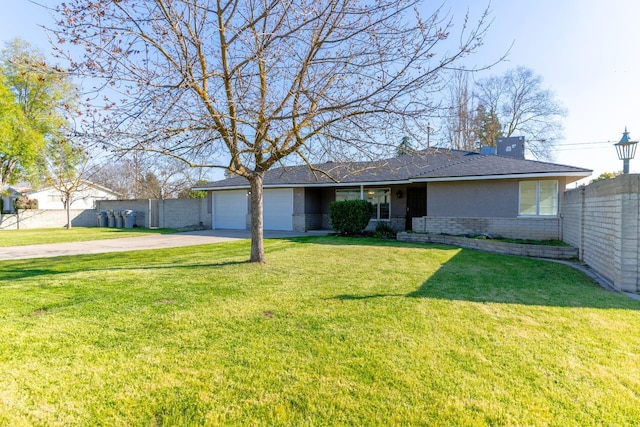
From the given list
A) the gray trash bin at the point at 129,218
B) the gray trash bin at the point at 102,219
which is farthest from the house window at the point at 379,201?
the gray trash bin at the point at 102,219

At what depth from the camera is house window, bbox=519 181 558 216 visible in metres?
11.9

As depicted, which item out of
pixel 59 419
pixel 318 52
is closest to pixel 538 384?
pixel 59 419

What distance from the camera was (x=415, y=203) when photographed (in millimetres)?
16438

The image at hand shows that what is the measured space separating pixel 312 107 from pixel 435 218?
9.25 meters

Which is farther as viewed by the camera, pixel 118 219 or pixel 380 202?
pixel 118 219

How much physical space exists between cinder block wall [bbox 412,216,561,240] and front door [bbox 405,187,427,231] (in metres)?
2.34

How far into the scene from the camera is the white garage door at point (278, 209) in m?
18.3

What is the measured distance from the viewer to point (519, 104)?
26.6 meters

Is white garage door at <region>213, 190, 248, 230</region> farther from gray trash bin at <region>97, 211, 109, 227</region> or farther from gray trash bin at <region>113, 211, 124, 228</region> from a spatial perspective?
gray trash bin at <region>97, 211, 109, 227</region>

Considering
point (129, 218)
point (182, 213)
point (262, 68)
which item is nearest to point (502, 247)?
point (262, 68)

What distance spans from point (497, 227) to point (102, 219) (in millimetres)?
24384

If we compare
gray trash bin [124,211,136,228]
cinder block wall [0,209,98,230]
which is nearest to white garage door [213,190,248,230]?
gray trash bin [124,211,136,228]

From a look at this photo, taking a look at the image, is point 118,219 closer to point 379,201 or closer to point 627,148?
point 379,201

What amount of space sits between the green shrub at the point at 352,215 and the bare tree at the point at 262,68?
7338mm
